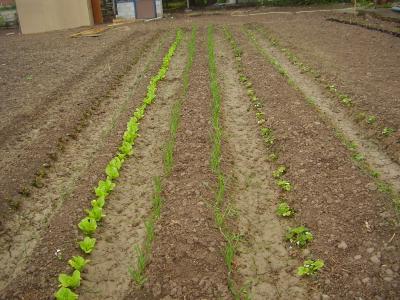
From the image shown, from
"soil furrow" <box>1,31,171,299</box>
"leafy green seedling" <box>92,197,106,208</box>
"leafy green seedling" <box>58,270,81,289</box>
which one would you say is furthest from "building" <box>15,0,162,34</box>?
"leafy green seedling" <box>58,270,81,289</box>

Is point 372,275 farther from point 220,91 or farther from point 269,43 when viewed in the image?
point 269,43

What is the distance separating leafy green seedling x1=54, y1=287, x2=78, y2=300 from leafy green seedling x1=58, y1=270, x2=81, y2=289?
11cm

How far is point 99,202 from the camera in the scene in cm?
425

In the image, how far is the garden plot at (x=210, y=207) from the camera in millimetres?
3291

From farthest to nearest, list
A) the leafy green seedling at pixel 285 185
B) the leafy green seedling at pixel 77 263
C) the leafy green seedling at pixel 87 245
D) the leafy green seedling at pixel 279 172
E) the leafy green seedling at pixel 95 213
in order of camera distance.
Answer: the leafy green seedling at pixel 279 172 → the leafy green seedling at pixel 285 185 → the leafy green seedling at pixel 95 213 → the leafy green seedling at pixel 87 245 → the leafy green seedling at pixel 77 263

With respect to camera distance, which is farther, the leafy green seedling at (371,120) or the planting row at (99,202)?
the leafy green seedling at (371,120)

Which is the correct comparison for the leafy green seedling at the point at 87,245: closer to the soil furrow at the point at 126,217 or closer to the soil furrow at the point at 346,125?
the soil furrow at the point at 126,217

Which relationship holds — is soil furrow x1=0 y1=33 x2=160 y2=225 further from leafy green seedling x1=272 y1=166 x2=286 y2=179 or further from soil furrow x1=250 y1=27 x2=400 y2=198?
soil furrow x1=250 y1=27 x2=400 y2=198

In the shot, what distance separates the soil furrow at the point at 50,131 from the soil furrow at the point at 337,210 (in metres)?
3.41

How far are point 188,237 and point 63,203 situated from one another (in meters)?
1.71

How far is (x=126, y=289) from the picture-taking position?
131 inches

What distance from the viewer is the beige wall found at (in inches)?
704

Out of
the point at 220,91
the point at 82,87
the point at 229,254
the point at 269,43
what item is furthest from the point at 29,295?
the point at 269,43

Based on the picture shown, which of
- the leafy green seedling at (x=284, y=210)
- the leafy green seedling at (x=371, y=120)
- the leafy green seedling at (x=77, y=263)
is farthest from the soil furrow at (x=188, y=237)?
the leafy green seedling at (x=371, y=120)
